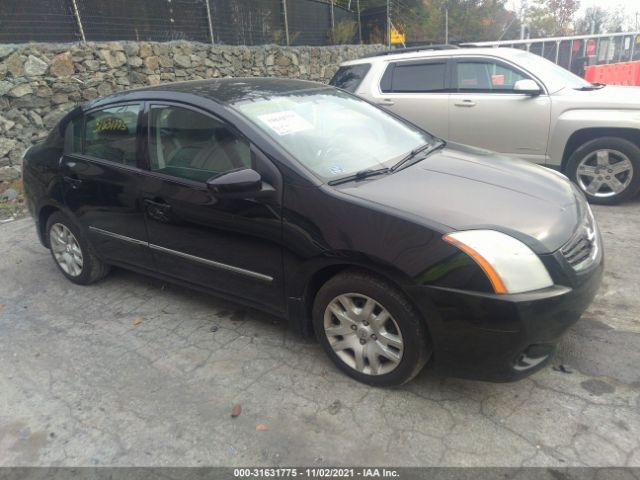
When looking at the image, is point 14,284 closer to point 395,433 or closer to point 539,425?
point 395,433

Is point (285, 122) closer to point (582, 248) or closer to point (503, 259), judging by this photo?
point (503, 259)

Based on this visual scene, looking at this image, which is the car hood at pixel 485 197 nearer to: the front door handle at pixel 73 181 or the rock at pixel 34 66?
the front door handle at pixel 73 181

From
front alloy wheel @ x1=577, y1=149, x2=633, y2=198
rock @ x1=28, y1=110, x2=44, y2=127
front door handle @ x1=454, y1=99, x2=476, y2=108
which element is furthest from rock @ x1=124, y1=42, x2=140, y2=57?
front alloy wheel @ x1=577, y1=149, x2=633, y2=198

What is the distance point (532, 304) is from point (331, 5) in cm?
1489

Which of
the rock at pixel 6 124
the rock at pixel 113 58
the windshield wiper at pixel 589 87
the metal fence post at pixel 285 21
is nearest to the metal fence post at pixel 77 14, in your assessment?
the rock at pixel 113 58

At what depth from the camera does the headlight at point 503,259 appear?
229 cm

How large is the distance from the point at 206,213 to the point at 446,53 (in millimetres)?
4568

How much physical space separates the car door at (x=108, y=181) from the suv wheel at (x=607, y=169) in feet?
15.3

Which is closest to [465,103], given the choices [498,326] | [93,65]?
[498,326]

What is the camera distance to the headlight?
2287 mm

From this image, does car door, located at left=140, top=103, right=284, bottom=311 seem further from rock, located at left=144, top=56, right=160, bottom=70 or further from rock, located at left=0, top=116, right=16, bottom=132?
rock, located at left=144, top=56, right=160, bottom=70

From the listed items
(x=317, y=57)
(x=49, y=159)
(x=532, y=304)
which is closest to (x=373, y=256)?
(x=532, y=304)

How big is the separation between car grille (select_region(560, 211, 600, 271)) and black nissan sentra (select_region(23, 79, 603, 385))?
0.04 ft

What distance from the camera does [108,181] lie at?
12.1 feet
